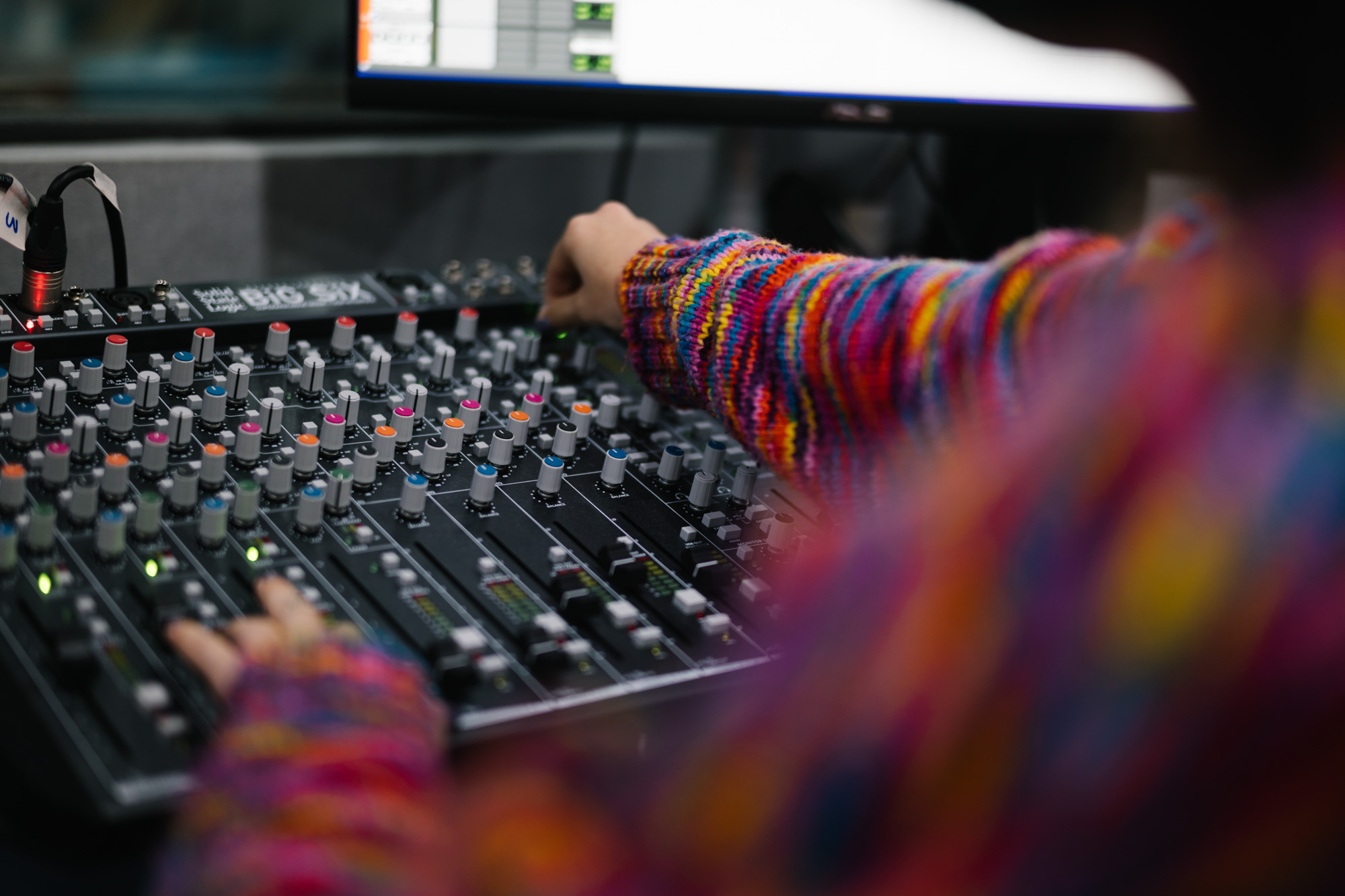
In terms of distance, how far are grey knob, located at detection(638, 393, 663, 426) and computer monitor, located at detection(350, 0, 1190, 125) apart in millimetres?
432

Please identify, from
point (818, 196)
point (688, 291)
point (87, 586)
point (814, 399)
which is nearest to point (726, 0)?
point (818, 196)

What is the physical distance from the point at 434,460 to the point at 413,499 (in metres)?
0.06

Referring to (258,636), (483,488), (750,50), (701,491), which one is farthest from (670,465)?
(750,50)

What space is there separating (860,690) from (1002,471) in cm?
10

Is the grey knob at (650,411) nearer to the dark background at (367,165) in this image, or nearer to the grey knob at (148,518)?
the grey knob at (148,518)

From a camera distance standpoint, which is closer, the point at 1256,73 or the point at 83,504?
the point at 1256,73

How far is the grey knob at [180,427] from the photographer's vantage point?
830mm

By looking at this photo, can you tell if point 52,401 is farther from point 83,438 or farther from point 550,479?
point 550,479

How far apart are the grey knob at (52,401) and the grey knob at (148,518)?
0.15 metres

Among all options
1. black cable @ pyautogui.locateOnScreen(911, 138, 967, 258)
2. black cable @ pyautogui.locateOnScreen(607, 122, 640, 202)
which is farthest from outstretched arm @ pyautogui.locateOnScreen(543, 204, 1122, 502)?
black cable @ pyautogui.locateOnScreen(911, 138, 967, 258)

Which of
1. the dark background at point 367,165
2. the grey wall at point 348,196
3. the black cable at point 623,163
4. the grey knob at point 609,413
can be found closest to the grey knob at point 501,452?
the grey knob at point 609,413

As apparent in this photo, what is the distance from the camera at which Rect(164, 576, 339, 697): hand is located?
24.4 inches

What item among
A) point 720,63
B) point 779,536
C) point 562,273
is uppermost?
point 720,63

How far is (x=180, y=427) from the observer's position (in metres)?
0.83
